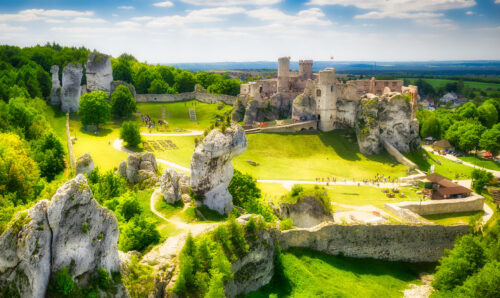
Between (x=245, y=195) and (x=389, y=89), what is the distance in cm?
4706

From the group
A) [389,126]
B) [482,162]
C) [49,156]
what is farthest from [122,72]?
[482,162]

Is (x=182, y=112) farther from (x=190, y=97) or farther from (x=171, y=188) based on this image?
(x=171, y=188)

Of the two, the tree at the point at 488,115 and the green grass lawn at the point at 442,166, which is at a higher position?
the tree at the point at 488,115

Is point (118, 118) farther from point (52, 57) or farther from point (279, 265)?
point (279, 265)

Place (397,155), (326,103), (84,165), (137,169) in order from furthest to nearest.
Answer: (326,103) < (397,155) < (137,169) < (84,165)

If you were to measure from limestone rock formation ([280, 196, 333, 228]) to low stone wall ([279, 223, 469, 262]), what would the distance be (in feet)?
17.3

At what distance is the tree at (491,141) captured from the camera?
5756 cm

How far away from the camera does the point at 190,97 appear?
7588 centimetres

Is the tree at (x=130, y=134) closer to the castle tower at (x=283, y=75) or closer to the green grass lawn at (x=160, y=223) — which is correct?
the green grass lawn at (x=160, y=223)

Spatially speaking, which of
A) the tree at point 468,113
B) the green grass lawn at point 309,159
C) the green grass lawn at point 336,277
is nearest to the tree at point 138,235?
the green grass lawn at point 336,277

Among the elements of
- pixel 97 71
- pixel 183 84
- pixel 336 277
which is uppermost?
pixel 97 71

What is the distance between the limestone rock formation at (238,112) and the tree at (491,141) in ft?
131

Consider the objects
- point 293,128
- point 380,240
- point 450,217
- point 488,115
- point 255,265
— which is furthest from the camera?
point 488,115

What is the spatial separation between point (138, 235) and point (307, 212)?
1689cm
